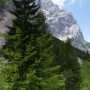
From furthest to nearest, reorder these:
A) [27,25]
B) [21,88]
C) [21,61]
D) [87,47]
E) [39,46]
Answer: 1. [87,47]
2. [27,25]
3. [39,46]
4. [21,61]
5. [21,88]

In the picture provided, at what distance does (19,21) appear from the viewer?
19.0 meters

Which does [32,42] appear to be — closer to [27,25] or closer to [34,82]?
[27,25]

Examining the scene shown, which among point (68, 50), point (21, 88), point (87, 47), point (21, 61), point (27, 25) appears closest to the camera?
point (21, 88)

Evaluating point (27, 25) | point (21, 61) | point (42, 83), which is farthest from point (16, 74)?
point (27, 25)

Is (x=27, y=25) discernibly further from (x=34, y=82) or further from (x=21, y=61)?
(x=34, y=82)

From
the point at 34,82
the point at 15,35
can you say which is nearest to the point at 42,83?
the point at 34,82

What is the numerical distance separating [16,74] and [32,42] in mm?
3594

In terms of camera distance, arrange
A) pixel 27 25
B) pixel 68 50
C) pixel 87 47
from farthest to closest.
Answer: pixel 68 50 < pixel 87 47 < pixel 27 25

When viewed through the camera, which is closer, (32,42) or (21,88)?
(21,88)

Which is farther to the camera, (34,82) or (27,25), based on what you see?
(27,25)

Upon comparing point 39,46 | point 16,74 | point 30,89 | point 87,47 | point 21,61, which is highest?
point 87,47

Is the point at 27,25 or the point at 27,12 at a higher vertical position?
the point at 27,12

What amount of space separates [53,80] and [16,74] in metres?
3.15

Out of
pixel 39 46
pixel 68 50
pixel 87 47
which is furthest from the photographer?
pixel 68 50
